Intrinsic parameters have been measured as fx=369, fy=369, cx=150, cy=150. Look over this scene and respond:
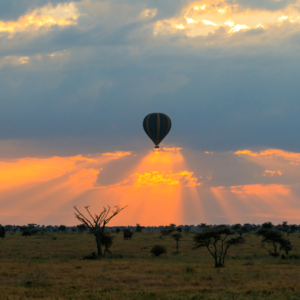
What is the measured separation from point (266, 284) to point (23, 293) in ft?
53.4

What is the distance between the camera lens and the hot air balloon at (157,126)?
198 feet

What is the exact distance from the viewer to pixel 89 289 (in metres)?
24.0

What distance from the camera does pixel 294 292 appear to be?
909 inches

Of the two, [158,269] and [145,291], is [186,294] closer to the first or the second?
[145,291]

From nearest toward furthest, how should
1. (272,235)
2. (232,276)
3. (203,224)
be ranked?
(232,276) → (272,235) → (203,224)

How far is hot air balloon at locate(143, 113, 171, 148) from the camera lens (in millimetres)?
60375

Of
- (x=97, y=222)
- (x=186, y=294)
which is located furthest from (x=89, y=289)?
(x=97, y=222)

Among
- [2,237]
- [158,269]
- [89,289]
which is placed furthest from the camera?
[2,237]

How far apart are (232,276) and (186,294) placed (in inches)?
392

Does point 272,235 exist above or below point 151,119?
below

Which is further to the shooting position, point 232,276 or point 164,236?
point 164,236

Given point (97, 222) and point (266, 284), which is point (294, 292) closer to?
point (266, 284)

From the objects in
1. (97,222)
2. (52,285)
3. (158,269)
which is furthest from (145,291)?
(97,222)

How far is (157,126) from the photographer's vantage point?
60312mm
